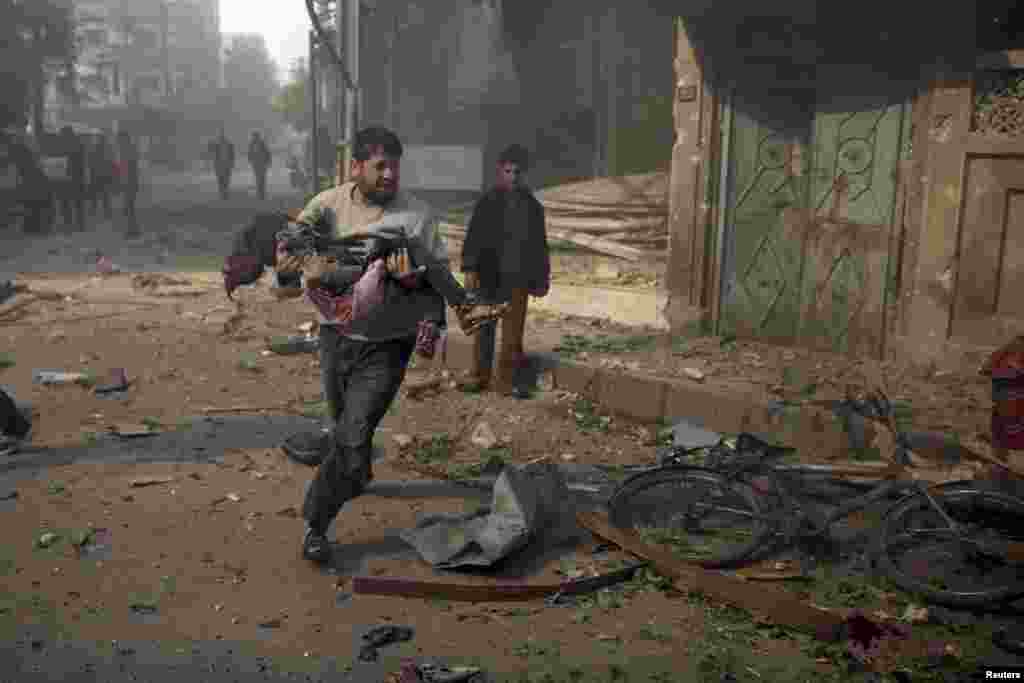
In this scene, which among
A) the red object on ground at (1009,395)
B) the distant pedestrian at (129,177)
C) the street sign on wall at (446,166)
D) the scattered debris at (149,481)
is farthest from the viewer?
the distant pedestrian at (129,177)

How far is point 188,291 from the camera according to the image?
1120 cm

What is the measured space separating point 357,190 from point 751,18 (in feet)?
16.2

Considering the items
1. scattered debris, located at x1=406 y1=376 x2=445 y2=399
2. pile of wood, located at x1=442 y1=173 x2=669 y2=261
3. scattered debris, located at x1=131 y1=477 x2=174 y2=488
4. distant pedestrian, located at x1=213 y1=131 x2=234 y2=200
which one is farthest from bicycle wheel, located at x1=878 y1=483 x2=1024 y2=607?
distant pedestrian, located at x1=213 y1=131 x2=234 y2=200

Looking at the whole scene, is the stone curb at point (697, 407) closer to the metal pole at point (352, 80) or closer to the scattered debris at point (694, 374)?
the scattered debris at point (694, 374)

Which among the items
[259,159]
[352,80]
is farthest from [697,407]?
[259,159]

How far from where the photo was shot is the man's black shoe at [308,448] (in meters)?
5.55

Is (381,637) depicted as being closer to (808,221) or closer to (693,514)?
(693,514)

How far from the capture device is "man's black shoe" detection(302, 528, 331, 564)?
13.6ft

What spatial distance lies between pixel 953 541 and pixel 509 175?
3999 millimetres

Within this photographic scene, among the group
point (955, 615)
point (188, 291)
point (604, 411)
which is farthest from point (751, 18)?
point (188, 291)

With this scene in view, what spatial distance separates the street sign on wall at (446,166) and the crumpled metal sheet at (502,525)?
340 inches

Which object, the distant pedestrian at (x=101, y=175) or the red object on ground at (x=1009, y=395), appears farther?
the distant pedestrian at (x=101, y=175)

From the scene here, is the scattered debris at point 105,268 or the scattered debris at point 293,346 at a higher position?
the scattered debris at point 105,268

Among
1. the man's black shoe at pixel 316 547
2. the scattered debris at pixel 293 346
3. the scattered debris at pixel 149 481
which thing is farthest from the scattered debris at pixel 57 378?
the man's black shoe at pixel 316 547
